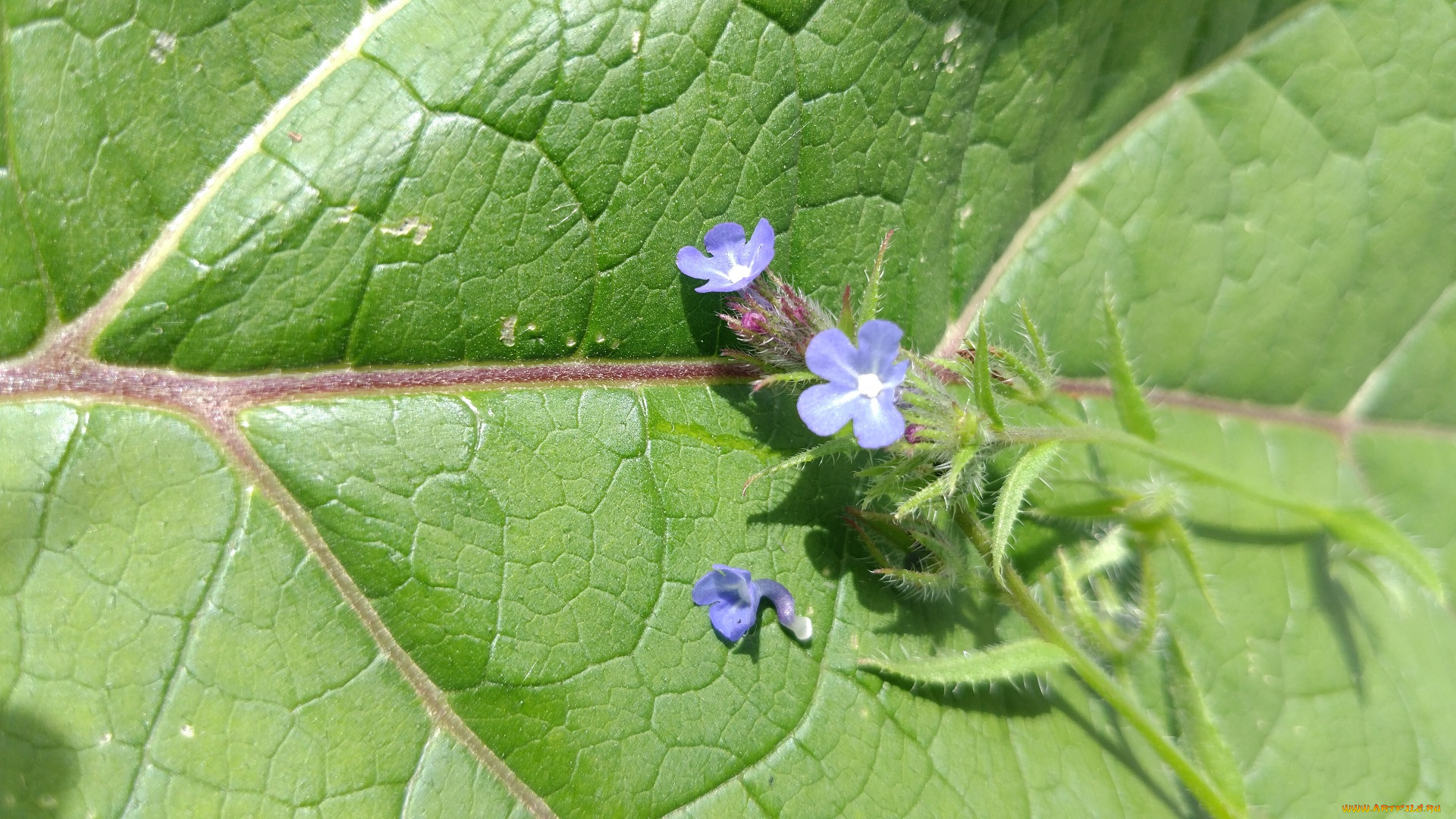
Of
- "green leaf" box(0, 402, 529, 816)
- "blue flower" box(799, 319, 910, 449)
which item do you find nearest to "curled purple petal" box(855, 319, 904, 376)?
"blue flower" box(799, 319, 910, 449)

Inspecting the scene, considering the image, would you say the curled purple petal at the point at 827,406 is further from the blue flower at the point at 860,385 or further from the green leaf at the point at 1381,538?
the green leaf at the point at 1381,538

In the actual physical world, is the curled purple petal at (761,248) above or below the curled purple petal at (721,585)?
above

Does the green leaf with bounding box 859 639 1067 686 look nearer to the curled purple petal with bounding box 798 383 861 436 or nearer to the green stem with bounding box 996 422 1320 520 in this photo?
the green stem with bounding box 996 422 1320 520

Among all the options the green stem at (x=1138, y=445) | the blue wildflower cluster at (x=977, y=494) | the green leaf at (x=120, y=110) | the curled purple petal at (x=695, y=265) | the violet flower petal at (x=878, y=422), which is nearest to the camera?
the green leaf at (x=120, y=110)

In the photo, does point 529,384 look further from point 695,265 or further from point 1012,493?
point 1012,493

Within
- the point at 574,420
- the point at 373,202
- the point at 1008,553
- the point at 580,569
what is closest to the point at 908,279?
the point at 1008,553

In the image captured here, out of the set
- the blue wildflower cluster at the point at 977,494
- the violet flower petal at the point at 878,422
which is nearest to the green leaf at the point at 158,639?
the blue wildflower cluster at the point at 977,494
